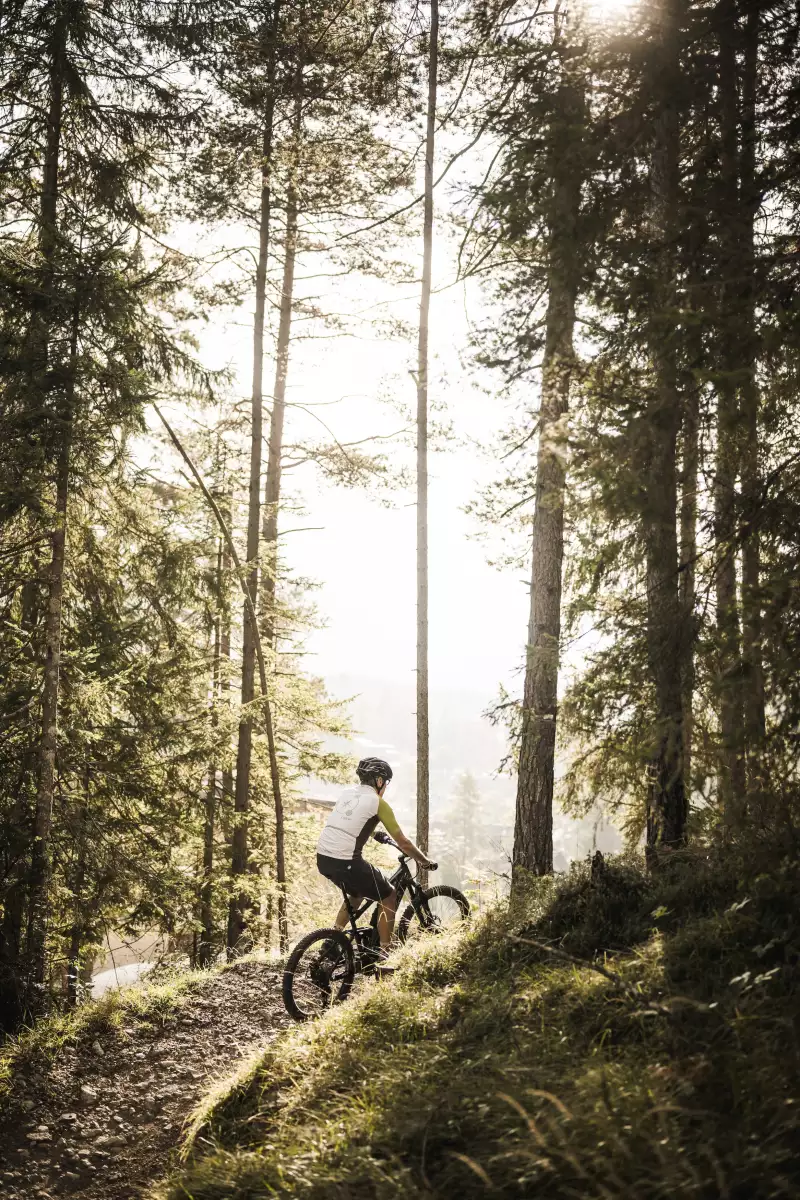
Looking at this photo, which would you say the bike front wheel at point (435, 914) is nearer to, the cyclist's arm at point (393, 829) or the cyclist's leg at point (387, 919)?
the cyclist's leg at point (387, 919)

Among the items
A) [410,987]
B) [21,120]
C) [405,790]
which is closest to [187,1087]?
[410,987]

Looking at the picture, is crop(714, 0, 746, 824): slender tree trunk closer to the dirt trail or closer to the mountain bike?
the mountain bike

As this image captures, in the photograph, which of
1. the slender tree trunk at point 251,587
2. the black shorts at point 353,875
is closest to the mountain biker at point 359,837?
the black shorts at point 353,875

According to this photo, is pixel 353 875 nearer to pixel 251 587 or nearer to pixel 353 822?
pixel 353 822

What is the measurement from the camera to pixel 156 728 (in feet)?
34.1

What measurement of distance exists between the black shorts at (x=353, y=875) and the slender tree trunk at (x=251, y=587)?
5.16m

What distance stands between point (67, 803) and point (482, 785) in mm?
153438

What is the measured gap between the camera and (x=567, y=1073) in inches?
123

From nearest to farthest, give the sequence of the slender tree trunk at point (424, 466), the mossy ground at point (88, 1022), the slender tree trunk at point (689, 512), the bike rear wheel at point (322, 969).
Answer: the slender tree trunk at point (689, 512) < the mossy ground at point (88, 1022) < the bike rear wheel at point (322, 969) < the slender tree trunk at point (424, 466)

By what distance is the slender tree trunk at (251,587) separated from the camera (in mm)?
11805

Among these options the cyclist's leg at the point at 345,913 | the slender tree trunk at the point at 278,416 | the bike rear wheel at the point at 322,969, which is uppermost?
the slender tree trunk at the point at 278,416

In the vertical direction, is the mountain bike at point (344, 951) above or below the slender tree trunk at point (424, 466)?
below

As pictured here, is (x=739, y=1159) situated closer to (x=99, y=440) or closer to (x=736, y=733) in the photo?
(x=736, y=733)

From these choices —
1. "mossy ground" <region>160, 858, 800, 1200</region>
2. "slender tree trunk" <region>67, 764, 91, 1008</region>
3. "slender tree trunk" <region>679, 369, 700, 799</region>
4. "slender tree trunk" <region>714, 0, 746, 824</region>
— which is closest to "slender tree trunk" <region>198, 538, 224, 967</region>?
"slender tree trunk" <region>67, 764, 91, 1008</region>
